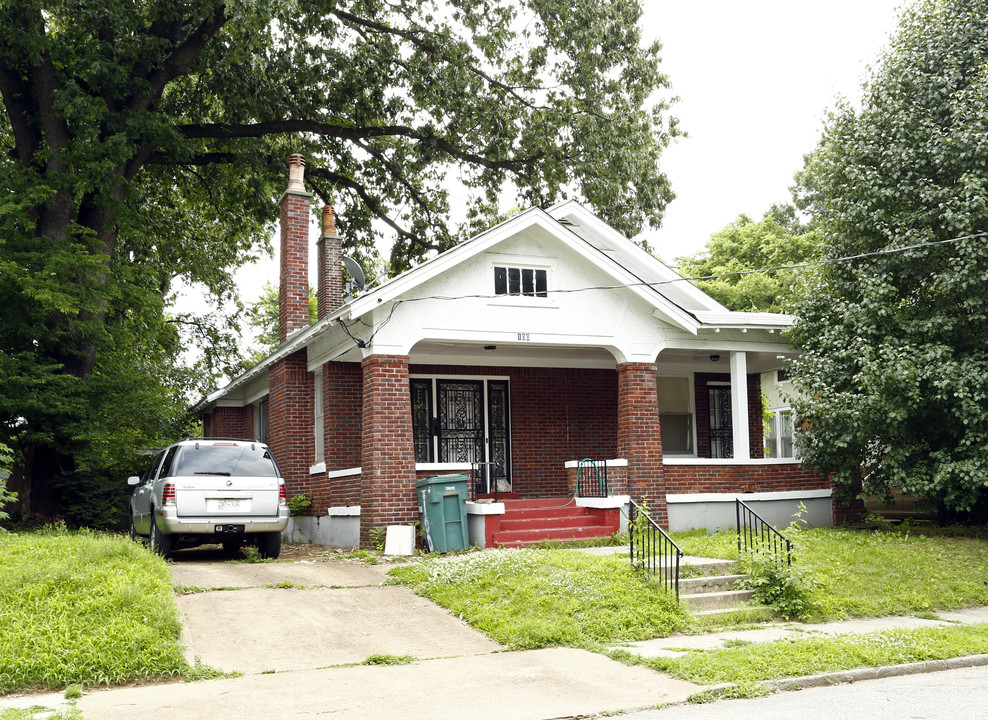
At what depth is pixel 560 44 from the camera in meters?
22.0

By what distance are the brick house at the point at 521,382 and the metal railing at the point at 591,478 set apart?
0.15 meters

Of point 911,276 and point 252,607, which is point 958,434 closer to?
point 911,276

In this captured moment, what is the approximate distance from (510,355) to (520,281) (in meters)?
2.46

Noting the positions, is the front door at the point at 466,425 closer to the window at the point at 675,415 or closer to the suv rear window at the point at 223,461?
the window at the point at 675,415

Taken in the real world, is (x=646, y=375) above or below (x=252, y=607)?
above

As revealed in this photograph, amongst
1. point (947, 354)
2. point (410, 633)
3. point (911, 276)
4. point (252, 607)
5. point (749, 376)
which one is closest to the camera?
point (410, 633)

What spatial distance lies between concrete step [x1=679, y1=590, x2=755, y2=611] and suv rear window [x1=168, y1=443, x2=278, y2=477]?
6795 millimetres

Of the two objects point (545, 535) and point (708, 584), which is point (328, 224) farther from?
point (708, 584)

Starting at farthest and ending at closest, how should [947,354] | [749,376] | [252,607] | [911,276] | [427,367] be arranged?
[749,376] → [427,367] → [911,276] → [947,354] → [252,607]

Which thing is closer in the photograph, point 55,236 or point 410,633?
point 410,633

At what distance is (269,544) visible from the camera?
14.8 m

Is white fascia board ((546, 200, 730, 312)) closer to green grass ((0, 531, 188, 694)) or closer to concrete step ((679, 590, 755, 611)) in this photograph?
concrete step ((679, 590, 755, 611))

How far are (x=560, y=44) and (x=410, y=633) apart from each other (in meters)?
16.2

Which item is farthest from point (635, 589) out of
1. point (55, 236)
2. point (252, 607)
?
point (55, 236)
